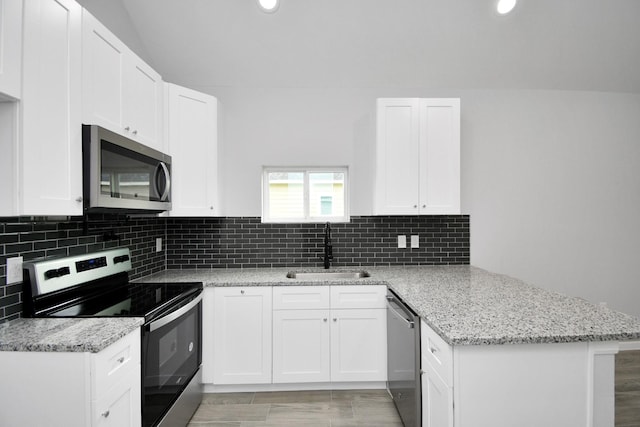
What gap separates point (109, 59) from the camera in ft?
5.99

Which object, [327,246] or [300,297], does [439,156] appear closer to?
→ [327,246]

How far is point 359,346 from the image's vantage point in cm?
260

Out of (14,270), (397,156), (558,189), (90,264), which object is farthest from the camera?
(558,189)

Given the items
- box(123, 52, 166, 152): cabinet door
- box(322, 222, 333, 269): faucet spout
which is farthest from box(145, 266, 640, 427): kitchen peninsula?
box(123, 52, 166, 152): cabinet door

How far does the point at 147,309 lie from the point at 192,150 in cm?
139

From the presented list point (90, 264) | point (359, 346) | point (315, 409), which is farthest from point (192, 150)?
point (315, 409)

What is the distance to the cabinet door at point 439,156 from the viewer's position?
2.86 metres

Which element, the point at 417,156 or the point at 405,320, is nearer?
the point at 405,320

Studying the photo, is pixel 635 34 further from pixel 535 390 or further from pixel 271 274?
pixel 271 274

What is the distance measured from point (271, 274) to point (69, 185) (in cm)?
168

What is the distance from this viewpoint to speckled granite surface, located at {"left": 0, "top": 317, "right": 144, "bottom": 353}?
130 centimetres

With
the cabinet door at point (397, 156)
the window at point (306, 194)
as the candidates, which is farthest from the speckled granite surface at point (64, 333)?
the cabinet door at point (397, 156)

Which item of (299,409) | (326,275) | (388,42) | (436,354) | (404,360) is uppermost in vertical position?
(388,42)

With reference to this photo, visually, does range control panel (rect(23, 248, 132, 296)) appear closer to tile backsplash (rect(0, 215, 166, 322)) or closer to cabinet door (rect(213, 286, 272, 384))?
tile backsplash (rect(0, 215, 166, 322))
